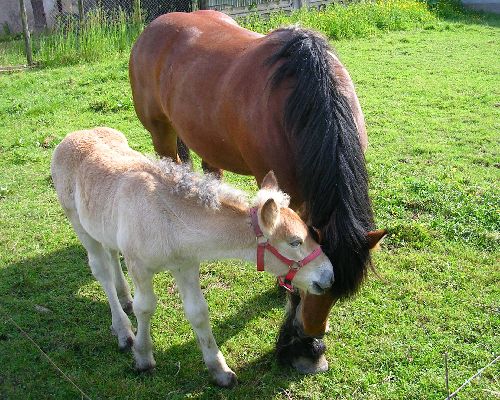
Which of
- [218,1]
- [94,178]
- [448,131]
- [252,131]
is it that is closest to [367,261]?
[252,131]

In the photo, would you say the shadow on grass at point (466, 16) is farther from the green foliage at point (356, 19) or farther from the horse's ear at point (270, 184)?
the horse's ear at point (270, 184)

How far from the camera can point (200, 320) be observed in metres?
2.84

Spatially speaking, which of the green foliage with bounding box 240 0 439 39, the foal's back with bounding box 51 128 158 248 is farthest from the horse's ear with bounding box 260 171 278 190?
the green foliage with bounding box 240 0 439 39

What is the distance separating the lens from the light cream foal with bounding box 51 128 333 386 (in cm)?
240

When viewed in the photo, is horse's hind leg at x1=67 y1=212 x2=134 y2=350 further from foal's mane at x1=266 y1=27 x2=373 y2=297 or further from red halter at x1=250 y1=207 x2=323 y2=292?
foal's mane at x1=266 y1=27 x2=373 y2=297

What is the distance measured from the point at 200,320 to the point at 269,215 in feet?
2.98

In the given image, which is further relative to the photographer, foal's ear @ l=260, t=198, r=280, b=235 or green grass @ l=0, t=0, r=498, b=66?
green grass @ l=0, t=0, r=498, b=66

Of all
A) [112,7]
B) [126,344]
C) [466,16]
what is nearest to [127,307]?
[126,344]

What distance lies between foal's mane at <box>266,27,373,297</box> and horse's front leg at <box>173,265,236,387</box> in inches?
28.8

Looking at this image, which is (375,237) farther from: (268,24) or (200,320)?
(268,24)

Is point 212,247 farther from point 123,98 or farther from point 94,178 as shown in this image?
point 123,98

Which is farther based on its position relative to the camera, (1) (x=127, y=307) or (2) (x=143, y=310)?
(1) (x=127, y=307)

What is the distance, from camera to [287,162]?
2.93m

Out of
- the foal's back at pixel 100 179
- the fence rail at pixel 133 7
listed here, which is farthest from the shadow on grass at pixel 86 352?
the fence rail at pixel 133 7
